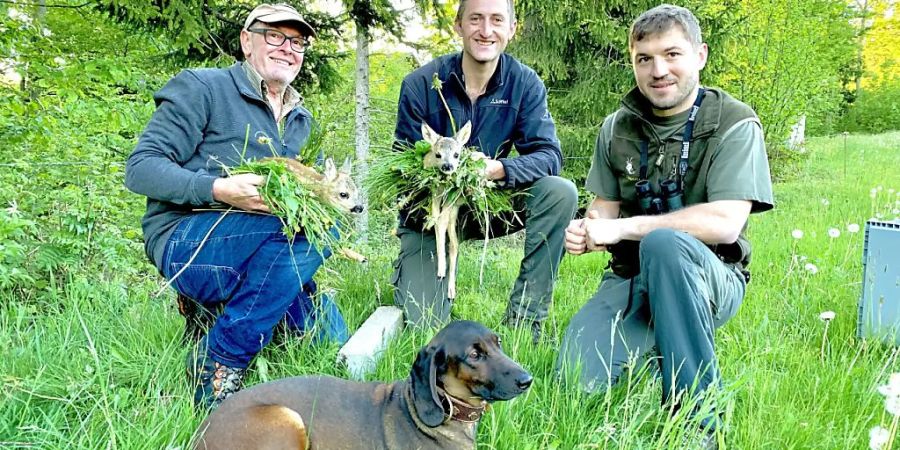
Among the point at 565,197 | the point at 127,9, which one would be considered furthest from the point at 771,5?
the point at 127,9

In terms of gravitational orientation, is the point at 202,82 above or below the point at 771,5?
below

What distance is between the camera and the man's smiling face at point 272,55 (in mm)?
3709

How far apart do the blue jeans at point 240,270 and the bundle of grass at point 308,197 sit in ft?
0.47

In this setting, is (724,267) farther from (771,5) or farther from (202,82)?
(771,5)

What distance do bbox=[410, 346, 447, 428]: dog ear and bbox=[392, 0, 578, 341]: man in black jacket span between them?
1.47 metres

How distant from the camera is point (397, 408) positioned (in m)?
2.63

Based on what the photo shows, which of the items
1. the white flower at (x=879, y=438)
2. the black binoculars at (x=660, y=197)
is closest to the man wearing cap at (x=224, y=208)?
the black binoculars at (x=660, y=197)

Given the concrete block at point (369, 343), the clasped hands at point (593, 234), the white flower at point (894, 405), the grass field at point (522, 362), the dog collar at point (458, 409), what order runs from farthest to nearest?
the concrete block at point (369, 343) → the clasped hands at point (593, 234) → the grass field at point (522, 362) → the dog collar at point (458, 409) → the white flower at point (894, 405)

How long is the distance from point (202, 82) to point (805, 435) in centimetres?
373

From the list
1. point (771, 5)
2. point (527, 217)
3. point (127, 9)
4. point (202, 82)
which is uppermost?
point (771, 5)

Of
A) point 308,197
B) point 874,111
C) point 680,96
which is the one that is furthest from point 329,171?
point 874,111

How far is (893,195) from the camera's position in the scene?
337 inches

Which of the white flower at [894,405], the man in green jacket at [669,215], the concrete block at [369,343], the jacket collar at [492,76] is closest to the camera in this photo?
the white flower at [894,405]

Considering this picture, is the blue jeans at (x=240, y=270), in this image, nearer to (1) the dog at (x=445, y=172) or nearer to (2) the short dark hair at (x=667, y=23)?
(1) the dog at (x=445, y=172)
